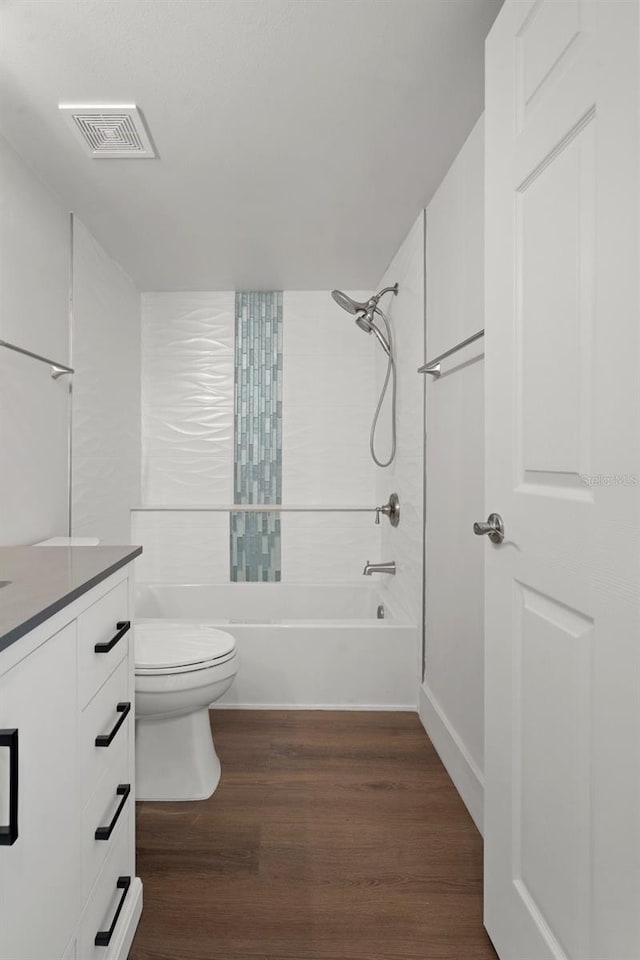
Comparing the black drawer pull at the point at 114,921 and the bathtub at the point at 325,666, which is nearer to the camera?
the black drawer pull at the point at 114,921

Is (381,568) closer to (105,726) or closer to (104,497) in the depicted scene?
(104,497)

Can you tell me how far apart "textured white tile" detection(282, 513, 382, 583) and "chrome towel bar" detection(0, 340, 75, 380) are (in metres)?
1.61

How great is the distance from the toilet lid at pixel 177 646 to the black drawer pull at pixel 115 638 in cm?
56

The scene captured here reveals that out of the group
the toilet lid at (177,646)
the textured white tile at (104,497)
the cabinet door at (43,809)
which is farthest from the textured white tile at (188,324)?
the cabinet door at (43,809)

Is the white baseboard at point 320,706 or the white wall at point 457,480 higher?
the white wall at point 457,480

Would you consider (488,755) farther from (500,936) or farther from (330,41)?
(330,41)

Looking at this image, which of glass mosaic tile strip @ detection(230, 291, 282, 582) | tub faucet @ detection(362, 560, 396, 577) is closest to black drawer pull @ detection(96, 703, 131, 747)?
tub faucet @ detection(362, 560, 396, 577)

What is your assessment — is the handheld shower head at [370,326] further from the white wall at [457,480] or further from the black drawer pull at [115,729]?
the black drawer pull at [115,729]

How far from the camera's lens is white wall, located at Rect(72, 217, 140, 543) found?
98.3 inches

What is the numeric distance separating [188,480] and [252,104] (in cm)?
229

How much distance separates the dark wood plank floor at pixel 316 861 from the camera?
1.31m

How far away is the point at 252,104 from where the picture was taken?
1646mm

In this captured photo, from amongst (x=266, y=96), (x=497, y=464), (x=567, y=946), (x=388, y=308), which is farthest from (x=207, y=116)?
(x=567, y=946)

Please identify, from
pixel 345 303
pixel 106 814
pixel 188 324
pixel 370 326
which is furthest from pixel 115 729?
pixel 188 324
